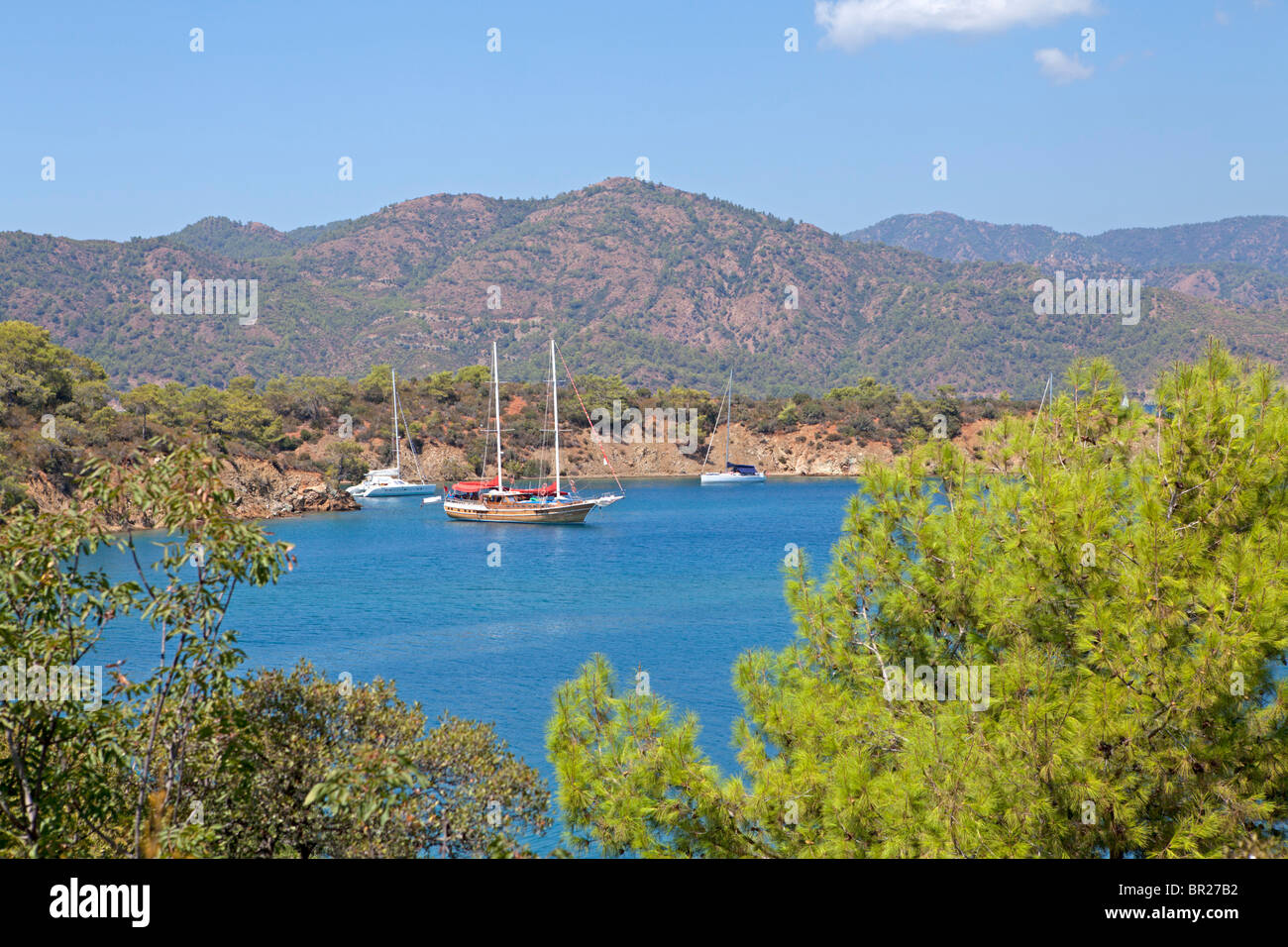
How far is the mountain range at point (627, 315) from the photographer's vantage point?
131 m

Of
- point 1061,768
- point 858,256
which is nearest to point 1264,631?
point 1061,768

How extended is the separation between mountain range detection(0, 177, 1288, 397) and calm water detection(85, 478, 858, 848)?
8303 cm

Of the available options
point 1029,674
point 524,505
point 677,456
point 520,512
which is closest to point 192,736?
point 1029,674

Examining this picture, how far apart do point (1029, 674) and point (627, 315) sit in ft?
535

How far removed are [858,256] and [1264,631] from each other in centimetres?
20086

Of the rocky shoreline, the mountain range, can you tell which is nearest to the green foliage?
the rocky shoreline

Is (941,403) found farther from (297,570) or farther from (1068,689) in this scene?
(1068,689)

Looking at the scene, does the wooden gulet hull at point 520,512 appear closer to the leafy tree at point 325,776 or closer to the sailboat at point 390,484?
the sailboat at point 390,484

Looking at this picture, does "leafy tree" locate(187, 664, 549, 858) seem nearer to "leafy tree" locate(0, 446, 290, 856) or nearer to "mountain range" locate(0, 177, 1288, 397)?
"leafy tree" locate(0, 446, 290, 856)

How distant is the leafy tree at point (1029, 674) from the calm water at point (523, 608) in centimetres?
820

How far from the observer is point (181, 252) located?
155625 millimetres

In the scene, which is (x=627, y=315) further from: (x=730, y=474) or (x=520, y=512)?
(x=520, y=512)

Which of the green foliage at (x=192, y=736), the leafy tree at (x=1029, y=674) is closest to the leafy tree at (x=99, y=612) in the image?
the green foliage at (x=192, y=736)

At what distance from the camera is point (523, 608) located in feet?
103
